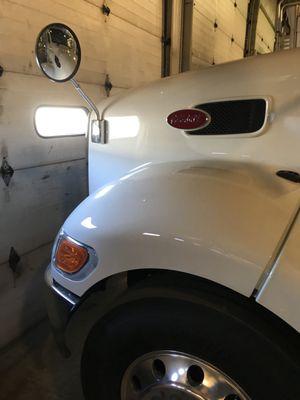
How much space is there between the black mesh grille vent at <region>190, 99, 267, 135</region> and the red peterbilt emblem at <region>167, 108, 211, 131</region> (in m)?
0.02

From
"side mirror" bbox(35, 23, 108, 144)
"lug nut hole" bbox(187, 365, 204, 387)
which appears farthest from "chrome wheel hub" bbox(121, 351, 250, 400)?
"side mirror" bbox(35, 23, 108, 144)

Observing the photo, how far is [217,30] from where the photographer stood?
5.10m

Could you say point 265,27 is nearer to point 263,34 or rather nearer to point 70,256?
point 263,34

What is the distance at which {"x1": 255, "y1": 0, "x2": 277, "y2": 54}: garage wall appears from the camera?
22.4ft

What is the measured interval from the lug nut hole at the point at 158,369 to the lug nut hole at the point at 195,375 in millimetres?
88

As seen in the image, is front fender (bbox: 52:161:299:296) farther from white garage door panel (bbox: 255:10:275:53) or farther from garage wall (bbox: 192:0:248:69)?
white garage door panel (bbox: 255:10:275:53)

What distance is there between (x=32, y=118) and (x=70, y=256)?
4.24ft

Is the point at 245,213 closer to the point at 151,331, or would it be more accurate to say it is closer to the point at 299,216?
the point at 299,216

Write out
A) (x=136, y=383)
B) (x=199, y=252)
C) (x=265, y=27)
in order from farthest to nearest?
(x=265, y=27) → (x=136, y=383) → (x=199, y=252)

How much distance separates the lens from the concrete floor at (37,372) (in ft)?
6.02

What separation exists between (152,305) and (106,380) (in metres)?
0.38

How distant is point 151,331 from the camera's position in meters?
1.09

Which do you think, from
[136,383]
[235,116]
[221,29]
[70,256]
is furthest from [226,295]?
[221,29]

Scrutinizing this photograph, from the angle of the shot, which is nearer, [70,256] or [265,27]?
[70,256]
